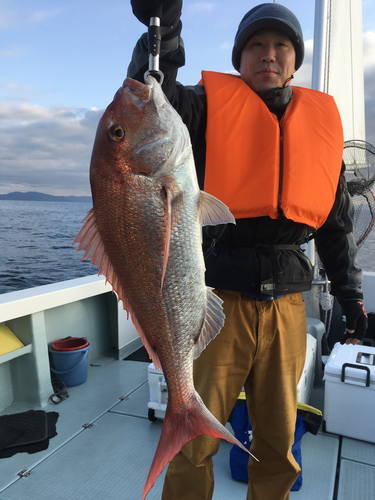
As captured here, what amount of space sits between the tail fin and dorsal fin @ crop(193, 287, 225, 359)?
0.70 feet

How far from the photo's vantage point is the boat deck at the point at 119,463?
2.45 metres

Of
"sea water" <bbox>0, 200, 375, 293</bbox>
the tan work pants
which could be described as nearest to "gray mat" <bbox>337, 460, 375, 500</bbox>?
the tan work pants

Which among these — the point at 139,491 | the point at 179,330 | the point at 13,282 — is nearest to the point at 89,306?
the point at 139,491

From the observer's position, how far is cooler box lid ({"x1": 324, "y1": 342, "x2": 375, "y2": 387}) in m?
2.88

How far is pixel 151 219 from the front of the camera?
1.14m

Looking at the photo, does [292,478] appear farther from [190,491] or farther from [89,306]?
[89,306]

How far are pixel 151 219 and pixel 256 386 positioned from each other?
4.02 ft

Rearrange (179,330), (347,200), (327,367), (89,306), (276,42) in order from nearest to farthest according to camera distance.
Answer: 1. (179,330)
2. (276,42)
3. (347,200)
4. (327,367)
5. (89,306)

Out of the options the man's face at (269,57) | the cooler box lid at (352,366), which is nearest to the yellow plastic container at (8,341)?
the cooler box lid at (352,366)

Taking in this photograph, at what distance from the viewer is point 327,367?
119 inches

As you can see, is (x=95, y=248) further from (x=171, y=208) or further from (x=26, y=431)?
(x=26, y=431)

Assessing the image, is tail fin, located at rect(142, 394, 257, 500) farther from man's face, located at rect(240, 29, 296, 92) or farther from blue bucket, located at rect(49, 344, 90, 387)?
blue bucket, located at rect(49, 344, 90, 387)

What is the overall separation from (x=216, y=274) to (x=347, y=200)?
1022mm

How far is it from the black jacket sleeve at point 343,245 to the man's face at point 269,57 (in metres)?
0.70
